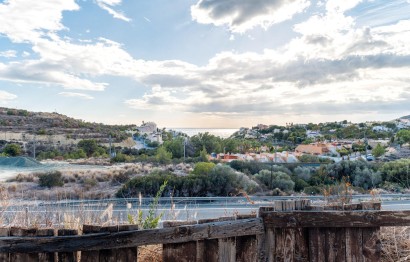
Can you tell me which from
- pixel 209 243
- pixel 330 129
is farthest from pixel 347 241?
pixel 330 129

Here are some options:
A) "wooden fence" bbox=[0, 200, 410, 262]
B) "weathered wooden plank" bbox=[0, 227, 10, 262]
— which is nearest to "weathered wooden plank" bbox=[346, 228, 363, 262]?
"wooden fence" bbox=[0, 200, 410, 262]

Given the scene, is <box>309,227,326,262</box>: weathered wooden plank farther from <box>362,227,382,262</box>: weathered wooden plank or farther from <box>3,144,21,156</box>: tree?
<box>3,144,21,156</box>: tree

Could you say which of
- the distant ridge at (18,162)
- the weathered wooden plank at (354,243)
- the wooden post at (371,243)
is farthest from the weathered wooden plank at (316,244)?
the distant ridge at (18,162)

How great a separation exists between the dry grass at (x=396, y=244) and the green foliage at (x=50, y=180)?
13.9m

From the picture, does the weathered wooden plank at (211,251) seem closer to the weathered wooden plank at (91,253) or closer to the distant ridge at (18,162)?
the weathered wooden plank at (91,253)

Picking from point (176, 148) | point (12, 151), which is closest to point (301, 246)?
point (176, 148)

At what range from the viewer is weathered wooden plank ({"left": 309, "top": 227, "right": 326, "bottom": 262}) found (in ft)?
10.3

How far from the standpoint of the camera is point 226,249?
3.11 metres

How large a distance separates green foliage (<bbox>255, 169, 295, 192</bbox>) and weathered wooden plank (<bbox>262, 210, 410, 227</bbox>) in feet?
37.3

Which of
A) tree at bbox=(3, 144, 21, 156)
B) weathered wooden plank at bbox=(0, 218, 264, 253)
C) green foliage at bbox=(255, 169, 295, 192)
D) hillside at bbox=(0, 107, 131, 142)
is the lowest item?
green foliage at bbox=(255, 169, 295, 192)

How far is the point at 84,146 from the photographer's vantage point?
4288 cm

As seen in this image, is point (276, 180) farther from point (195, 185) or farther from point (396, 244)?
point (396, 244)

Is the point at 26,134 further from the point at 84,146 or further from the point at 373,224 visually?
the point at 373,224

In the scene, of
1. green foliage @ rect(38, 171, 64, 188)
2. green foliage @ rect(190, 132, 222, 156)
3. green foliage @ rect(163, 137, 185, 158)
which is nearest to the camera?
Result: green foliage @ rect(38, 171, 64, 188)
